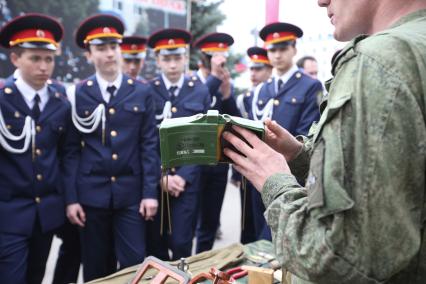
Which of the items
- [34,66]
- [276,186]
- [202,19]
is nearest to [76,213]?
[34,66]

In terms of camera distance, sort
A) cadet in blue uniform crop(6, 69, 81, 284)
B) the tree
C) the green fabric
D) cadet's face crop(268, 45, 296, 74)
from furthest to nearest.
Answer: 1. the tree
2. cadet's face crop(268, 45, 296, 74)
3. cadet in blue uniform crop(6, 69, 81, 284)
4. the green fabric

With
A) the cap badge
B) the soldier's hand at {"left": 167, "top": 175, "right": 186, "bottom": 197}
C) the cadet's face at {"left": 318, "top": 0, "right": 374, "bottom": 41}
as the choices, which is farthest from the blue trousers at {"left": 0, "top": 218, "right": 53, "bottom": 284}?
the cadet's face at {"left": 318, "top": 0, "right": 374, "bottom": 41}

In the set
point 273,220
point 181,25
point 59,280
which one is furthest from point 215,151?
point 181,25

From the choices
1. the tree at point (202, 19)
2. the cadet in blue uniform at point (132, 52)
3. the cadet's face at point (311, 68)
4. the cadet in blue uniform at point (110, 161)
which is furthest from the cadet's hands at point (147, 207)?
the tree at point (202, 19)

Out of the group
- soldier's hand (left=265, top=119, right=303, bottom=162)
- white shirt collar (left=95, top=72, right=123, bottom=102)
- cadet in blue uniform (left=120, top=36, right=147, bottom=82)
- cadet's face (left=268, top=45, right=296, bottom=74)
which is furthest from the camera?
cadet in blue uniform (left=120, top=36, right=147, bottom=82)

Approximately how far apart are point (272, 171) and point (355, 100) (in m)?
0.28

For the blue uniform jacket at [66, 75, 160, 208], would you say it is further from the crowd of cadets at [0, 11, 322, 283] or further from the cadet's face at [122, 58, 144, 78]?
the cadet's face at [122, 58, 144, 78]

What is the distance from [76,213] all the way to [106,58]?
112cm

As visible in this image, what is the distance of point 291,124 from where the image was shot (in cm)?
357

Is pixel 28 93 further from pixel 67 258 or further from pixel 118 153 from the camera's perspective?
pixel 67 258

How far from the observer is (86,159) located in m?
2.82

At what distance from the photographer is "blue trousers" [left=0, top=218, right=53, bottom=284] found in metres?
2.40

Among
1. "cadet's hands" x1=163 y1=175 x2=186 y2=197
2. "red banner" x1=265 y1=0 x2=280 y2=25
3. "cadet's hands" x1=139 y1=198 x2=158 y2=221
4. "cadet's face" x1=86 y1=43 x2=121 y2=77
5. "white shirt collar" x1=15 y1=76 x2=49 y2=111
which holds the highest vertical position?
"red banner" x1=265 y1=0 x2=280 y2=25

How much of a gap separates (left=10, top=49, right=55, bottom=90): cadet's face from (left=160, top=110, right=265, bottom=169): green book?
1878 millimetres
